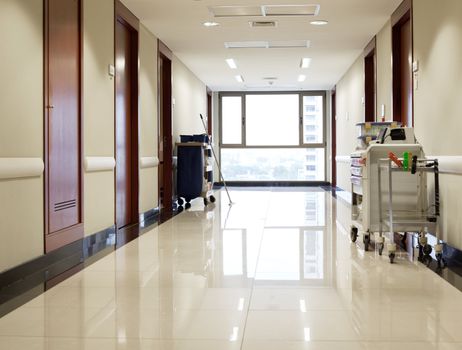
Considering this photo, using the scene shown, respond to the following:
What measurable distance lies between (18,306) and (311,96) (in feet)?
46.9

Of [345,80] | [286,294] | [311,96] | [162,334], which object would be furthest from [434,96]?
[311,96]

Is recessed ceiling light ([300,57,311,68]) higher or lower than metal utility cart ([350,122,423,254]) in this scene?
higher

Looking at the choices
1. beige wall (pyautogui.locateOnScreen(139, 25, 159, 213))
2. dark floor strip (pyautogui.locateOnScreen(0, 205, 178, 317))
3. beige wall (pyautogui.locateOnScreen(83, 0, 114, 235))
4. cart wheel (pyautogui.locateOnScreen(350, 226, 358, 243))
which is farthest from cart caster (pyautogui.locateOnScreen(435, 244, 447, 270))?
beige wall (pyautogui.locateOnScreen(139, 25, 159, 213))

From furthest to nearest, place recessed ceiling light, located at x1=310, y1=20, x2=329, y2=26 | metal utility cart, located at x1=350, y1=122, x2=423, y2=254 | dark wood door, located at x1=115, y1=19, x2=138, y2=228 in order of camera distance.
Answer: recessed ceiling light, located at x1=310, y1=20, x2=329, y2=26 < dark wood door, located at x1=115, y1=19, x2=138, y2=228 < metal utility cart, located at x1=350, y1=122, x2=423, y2=254

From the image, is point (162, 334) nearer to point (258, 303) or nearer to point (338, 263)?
point (258, 303)

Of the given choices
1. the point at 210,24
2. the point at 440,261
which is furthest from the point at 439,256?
the point at 210,24

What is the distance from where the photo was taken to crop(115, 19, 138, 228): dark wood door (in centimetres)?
699

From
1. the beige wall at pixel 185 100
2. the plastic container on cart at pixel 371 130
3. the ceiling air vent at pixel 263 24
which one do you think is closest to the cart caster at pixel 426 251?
the plastic container on cart at pixel 371 130

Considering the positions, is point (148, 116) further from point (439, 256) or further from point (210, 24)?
point (439, 256)

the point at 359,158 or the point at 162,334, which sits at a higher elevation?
the point at 359,158

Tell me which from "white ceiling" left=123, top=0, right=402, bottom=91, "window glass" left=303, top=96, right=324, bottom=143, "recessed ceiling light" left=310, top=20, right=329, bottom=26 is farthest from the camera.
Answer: "window glass" left=303, top=96, right=324, bottom=143

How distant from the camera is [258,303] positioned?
325cm

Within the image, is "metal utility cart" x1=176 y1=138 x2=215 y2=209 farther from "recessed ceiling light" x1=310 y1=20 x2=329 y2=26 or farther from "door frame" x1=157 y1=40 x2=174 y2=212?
"recessed ceiling light" x1=310 y1=20 x2=329 y2=26

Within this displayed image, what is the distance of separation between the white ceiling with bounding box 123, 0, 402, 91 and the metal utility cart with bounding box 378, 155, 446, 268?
2759mm
